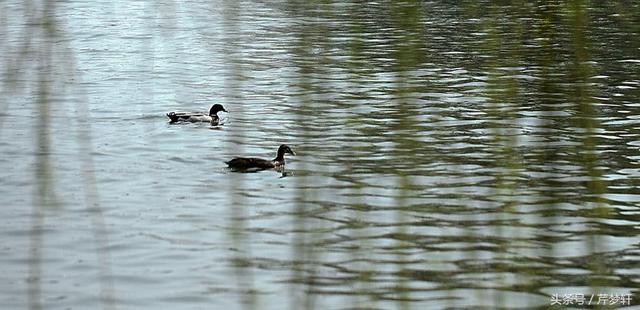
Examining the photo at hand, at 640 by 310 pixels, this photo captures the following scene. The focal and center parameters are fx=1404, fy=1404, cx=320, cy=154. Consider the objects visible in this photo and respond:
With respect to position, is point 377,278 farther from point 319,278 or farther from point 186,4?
point 186,4

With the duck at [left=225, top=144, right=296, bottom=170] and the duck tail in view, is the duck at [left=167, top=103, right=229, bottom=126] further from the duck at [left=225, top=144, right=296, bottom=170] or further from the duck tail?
the duck at [left=225, top=144, right=296, bottom=170]

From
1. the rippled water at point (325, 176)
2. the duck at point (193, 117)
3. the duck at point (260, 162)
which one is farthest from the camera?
the duck at point (193, 117)

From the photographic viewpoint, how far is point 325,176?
37.7 ft

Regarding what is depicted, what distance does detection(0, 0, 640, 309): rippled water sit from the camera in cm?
743

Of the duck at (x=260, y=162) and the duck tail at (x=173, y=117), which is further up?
the duck at (x=260, y=162)

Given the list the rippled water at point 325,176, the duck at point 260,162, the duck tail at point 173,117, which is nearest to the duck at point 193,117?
the duck tail at point 173,117

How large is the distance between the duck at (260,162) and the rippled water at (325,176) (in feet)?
0.88

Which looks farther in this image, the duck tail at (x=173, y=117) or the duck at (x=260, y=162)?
the duck tail at (x=173, y=117)

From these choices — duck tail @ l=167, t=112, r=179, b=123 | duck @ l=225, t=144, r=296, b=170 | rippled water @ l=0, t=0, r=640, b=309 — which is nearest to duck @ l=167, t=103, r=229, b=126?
duck tail @ l=167, t=112, r=179, b=123

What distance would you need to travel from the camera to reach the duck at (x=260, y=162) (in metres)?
14.8

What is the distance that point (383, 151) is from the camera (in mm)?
15977

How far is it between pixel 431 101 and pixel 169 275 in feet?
31.7

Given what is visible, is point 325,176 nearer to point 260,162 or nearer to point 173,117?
point 260,162

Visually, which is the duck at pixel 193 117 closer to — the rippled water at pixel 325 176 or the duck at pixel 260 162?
the rippled water at pixel 325 176
